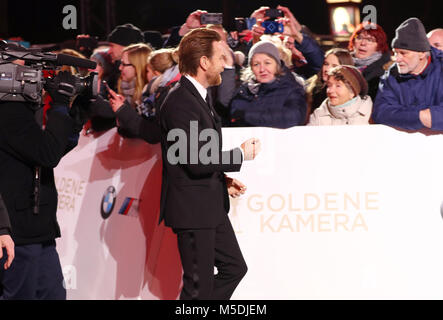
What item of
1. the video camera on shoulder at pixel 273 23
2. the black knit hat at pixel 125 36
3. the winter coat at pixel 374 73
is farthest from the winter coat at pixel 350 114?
the black knit hat at pixel 125 36

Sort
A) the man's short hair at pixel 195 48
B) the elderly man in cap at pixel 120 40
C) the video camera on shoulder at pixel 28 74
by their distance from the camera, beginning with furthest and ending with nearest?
the elderly man in cap at pixel 120 40
the man's short hair at pixel 195 48
the video camera on shoulder at pixel 28 74

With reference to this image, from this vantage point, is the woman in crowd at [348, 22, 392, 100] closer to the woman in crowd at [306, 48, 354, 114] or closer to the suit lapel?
the woman in crowd at [306, 48, 354, 114]

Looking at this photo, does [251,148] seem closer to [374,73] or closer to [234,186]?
[234,186]

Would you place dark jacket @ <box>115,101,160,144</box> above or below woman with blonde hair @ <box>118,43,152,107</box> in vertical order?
below

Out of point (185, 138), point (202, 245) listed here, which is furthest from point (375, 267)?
point (185, 138)

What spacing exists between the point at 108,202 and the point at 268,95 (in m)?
1.55

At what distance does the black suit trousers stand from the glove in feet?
3.55

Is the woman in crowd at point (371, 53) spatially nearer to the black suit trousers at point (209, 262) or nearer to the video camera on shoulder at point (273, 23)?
the video camera on shoulder at point (273, 23)

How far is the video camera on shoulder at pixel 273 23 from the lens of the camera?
6496 millimetres

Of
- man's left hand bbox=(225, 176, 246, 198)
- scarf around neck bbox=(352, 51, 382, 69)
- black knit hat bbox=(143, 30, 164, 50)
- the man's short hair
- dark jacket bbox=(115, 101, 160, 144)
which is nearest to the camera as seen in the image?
the man's short hair

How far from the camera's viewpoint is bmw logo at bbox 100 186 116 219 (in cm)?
551

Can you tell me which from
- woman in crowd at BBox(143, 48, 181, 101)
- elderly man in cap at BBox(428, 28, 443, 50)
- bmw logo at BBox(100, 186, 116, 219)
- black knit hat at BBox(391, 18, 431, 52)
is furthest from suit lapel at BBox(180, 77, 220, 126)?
elderly man in cap at BBox(428, 28, 443, 50)

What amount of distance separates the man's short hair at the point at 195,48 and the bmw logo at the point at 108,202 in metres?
1.52

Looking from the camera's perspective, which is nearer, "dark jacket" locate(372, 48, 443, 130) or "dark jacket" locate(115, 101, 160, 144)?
"dark jacket" locate(372, 48, 443, 130)
